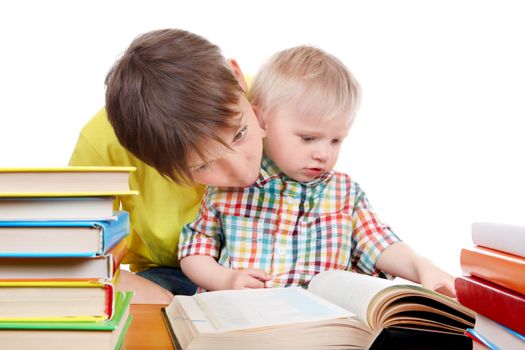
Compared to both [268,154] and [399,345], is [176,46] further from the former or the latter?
[399,345]

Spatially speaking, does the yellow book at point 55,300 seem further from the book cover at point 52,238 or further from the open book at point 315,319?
the open book at point 315,319

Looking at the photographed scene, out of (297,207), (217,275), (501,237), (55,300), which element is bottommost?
(217,275)

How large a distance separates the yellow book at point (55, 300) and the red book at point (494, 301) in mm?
370

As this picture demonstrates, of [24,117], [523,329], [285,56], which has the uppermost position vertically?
[285,56]

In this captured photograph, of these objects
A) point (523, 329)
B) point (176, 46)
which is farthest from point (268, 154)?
point (523, 329)

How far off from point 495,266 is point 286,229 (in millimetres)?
830

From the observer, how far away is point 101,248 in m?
0.68

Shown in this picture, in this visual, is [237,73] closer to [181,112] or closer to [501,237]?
[181,112]

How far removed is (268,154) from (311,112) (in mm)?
152

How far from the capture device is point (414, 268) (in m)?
1.32

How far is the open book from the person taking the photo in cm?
79

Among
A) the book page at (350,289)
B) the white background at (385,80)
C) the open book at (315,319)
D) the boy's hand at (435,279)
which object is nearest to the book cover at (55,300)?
the open book at (315,319)

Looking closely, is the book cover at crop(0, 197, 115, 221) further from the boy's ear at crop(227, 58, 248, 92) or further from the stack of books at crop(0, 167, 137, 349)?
the boy's ear at crop(227, 58, 248, 92)

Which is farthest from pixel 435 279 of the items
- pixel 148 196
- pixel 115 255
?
pixel 148 196
